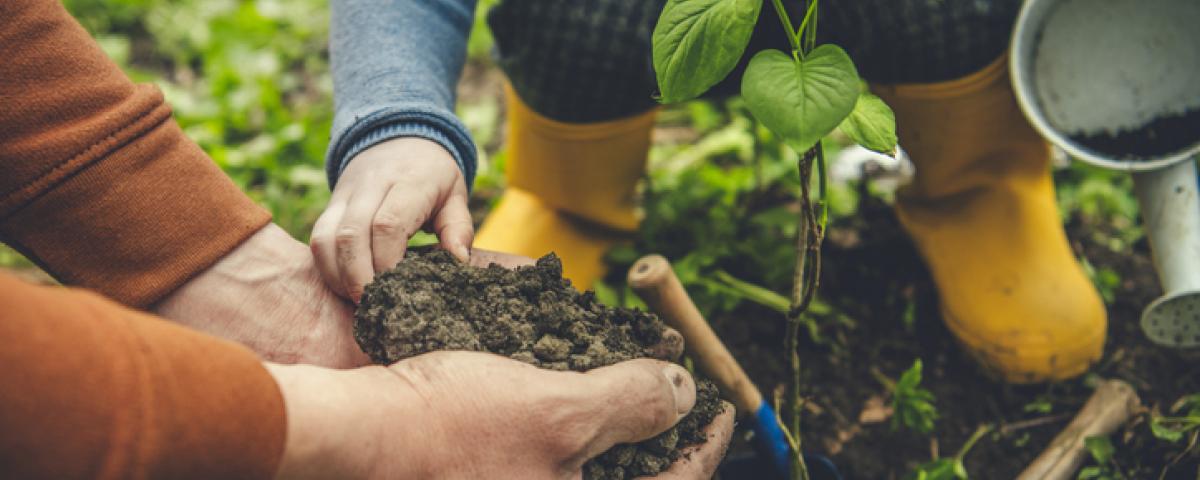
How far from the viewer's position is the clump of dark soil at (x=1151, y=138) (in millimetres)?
1482

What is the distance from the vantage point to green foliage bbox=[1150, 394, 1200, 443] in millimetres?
1403

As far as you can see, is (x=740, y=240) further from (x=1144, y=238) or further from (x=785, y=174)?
(x=1144, y=238)

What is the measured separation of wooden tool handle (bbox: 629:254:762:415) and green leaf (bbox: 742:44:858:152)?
41cm

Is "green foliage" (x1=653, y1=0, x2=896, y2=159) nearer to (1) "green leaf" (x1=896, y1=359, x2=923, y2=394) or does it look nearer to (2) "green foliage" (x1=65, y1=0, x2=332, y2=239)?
(1) "green leaf" (x1=896, y1=359, x2=923, y2=394)

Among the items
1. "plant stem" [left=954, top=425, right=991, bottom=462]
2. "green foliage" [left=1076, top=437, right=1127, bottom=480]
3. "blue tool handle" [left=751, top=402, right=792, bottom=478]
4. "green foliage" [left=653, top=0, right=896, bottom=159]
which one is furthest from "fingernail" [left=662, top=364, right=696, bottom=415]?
"green foliage" [left=1076, top=437, right=1127, bottom=480]

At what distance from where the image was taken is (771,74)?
2.96 feet

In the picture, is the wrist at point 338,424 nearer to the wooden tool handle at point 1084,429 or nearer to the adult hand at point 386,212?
the adult hand at point 386,212

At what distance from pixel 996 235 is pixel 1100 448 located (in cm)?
50

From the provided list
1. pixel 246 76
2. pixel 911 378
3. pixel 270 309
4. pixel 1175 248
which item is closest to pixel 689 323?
pixel 911 378

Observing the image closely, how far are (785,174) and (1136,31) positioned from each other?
2.86ft

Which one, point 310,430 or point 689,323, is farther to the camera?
point 689,323

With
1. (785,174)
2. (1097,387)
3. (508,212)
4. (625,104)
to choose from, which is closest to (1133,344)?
(1097,387)

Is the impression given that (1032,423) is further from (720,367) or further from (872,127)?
(872,127)

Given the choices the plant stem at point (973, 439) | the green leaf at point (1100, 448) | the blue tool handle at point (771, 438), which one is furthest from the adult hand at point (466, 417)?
the green leaf at point (1100, 448)
